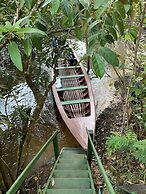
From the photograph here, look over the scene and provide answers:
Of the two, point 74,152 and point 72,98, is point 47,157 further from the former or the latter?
point 72,98

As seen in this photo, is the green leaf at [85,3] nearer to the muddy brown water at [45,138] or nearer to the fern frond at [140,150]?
the fern frond at [140,150]

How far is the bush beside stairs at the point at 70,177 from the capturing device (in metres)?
2.61

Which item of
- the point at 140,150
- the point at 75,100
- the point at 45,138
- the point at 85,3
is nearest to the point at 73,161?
the point at 140,150

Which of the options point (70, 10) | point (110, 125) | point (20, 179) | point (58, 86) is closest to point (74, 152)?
point (110, 125)

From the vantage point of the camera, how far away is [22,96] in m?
6.84

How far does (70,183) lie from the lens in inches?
117

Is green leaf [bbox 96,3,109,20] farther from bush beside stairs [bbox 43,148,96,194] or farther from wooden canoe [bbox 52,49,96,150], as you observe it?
wooden canoe [bbox 52,49,96,150]

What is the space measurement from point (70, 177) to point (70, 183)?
329 mm

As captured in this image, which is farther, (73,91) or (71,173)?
(73,91)

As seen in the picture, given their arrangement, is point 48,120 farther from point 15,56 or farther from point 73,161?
point 15,56

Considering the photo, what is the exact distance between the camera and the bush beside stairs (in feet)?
8.57

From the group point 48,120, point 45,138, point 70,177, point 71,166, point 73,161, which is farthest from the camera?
point 48,120

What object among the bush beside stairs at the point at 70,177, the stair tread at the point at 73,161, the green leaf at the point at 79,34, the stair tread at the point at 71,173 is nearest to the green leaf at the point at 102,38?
the green leaf at the point at 79,34

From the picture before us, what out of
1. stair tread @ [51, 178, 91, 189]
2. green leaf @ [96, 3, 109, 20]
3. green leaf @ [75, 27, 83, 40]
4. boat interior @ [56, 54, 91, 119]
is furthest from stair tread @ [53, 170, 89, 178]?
boat interior @ [56, 54, 91, 119]
